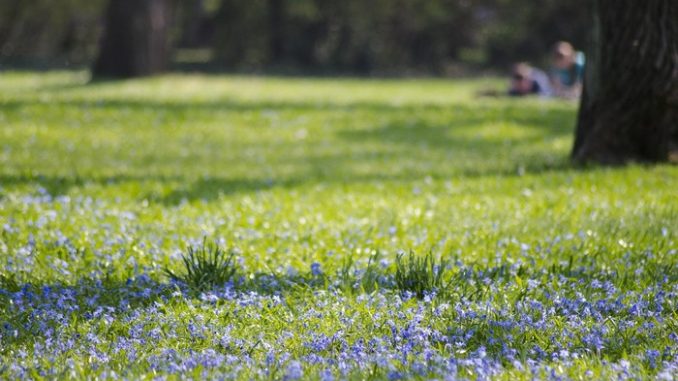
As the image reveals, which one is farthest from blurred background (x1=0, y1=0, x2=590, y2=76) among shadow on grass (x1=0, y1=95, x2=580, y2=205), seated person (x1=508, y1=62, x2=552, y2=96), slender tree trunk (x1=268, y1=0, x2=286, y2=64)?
shadow on grass (x1=0, y1=95, x2=580, y2=205)

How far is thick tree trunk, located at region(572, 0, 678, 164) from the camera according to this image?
342 inches

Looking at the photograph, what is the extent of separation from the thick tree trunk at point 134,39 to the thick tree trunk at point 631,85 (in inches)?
545

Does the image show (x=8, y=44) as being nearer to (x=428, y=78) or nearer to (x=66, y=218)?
(x=428, y=78)

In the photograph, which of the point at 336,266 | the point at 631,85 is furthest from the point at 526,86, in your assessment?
the point at 336,266

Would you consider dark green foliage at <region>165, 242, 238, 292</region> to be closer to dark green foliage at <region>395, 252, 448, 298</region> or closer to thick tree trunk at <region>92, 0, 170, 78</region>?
dark green foliage at <region>395, 252, 448, 298</region>

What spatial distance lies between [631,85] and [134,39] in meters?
15.1

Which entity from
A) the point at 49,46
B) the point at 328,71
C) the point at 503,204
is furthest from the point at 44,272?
the point at 49,46

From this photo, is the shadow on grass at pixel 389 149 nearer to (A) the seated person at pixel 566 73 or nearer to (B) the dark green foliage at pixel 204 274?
(B) the dark green foliage at pixel 204 274

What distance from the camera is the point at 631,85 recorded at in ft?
29.1

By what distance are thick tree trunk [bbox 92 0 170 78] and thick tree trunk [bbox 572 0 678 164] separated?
45.4ft

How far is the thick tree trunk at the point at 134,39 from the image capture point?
20812 mm

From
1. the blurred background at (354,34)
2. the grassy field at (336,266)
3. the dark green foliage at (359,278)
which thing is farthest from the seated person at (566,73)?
the dark green foliage at (359,278)

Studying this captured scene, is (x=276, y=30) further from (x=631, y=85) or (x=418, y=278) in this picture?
(x=418, y=278)

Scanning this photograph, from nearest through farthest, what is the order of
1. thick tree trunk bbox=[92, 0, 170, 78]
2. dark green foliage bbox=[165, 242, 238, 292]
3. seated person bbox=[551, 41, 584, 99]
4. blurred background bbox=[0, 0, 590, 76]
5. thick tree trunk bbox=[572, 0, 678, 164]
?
1. dark green foliage bbox=[165, 242, 238, 292]
2. thick tree trunk bbox=[572, 0, 678, 164]
3. seated person bbox=[551, 41, 584, 99]
4. thick tree trunk bbox=[92, 0, 170, 78]
5. blurred background bbox=[0, 0, 590, 76]
